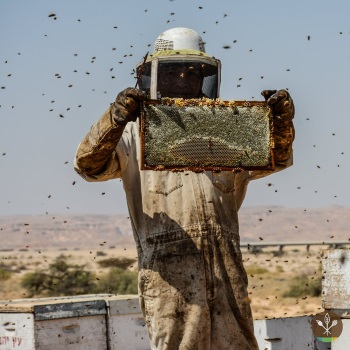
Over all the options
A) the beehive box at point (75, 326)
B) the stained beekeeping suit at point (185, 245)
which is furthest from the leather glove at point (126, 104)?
the beehive box at point (75, 326)

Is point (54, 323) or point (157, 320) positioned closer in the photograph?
point (157, 320)

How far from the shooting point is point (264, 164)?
4.96 metres

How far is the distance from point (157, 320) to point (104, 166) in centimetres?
91

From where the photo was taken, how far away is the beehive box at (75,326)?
8.37 meters

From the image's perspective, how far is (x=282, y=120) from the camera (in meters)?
4.90

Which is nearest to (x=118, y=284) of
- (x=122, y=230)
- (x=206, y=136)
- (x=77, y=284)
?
(x=77, y=284)

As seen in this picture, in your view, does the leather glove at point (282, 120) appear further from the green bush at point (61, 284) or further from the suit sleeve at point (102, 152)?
the green bush at point (61, 284)

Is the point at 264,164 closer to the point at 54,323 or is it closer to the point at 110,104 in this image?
the point at 110,104

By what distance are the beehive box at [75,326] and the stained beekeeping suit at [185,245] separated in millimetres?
3321

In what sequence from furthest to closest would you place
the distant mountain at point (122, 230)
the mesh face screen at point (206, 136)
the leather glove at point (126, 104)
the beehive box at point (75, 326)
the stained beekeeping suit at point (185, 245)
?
the distant mountain at point (122, 230) < the beehive box at point (75, 326) < the stained beekeeping suit at point (185, 245) < the mesh face screen at point (206, 136) < the leather glove at point (126, 104)

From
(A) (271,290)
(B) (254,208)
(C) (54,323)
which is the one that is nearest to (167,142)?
(C) (54,323)

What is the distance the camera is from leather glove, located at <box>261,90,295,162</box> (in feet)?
15.8

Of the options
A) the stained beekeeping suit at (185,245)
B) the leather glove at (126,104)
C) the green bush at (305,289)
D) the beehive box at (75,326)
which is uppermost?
the leather glove at (126,104)

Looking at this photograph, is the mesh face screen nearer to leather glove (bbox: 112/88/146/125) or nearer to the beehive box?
leather glove (bbox: 112/88/146/125)
